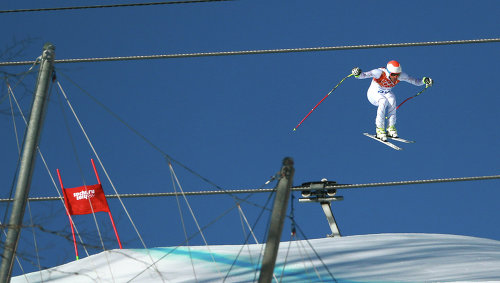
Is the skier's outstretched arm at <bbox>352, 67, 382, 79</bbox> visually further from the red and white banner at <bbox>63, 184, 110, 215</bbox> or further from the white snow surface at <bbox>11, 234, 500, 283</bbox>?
the red and white banner at <bbox>63, 184, 110, 215</bbox>

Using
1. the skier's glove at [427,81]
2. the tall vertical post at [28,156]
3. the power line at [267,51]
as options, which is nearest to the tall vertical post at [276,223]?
the tall vertical post at [28,156]

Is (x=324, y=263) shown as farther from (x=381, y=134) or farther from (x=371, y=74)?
(x=371, y=74)

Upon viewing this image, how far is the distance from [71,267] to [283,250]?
8.23ft

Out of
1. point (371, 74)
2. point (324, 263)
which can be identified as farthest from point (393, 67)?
point (324, 263)

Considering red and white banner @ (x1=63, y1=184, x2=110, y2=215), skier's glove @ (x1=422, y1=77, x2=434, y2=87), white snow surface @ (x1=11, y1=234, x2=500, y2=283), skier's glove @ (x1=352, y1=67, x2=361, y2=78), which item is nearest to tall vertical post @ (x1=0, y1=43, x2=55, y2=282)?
white snow surface @ (x1=11, y1=234, x2=500, y2=283)

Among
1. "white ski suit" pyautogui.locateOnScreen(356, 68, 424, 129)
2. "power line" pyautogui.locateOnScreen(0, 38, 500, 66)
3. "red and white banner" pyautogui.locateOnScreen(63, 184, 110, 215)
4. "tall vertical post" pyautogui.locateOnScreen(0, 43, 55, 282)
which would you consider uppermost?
"white ski suit" pyautogui.locateOnScreen(356, 68, 424, 129)

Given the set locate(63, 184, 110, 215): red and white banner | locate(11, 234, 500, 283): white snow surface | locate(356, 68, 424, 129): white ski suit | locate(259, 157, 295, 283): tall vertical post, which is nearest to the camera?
locate(259, 157, 295, 283): tall vertical post

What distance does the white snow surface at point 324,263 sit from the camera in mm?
10961

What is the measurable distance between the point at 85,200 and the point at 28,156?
180 inches

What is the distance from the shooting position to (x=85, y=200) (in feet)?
45.0

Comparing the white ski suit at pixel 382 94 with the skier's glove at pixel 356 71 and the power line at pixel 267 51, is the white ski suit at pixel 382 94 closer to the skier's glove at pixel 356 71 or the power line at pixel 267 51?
the skier's glove at pixel 356 71

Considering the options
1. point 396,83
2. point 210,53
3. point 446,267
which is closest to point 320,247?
point 446,267

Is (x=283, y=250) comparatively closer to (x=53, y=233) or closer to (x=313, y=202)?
(x=313, y=202)

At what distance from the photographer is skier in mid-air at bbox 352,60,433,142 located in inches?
639
